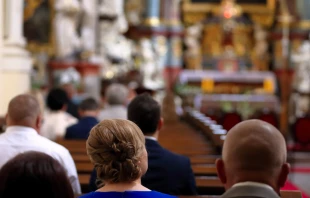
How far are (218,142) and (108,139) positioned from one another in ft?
11.9

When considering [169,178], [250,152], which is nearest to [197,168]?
[169,178]

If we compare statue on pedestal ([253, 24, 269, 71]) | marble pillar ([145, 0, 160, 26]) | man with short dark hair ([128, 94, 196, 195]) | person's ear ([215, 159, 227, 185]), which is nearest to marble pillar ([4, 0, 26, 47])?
man with short dark hair ([128, 94, 196, 195])

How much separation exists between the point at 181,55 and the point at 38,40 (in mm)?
11225

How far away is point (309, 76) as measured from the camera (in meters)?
21.0

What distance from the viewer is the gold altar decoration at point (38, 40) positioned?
1223cm

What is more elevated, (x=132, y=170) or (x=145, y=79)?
(x=132, y=170)

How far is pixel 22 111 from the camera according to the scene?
13.3 ft

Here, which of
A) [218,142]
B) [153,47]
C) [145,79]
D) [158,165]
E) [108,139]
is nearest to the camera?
[108,139]

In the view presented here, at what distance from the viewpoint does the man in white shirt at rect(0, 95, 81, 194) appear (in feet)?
13.0

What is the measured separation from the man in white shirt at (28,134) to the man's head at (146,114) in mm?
498

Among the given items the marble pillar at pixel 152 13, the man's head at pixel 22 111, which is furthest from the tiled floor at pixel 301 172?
the marble pillar at pixel 152 13

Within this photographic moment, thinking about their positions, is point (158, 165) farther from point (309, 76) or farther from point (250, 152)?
point (309, 76)

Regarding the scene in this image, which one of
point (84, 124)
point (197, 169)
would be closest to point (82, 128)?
point (84, 124)

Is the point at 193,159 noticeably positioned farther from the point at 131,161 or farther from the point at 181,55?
the point at 181,55
